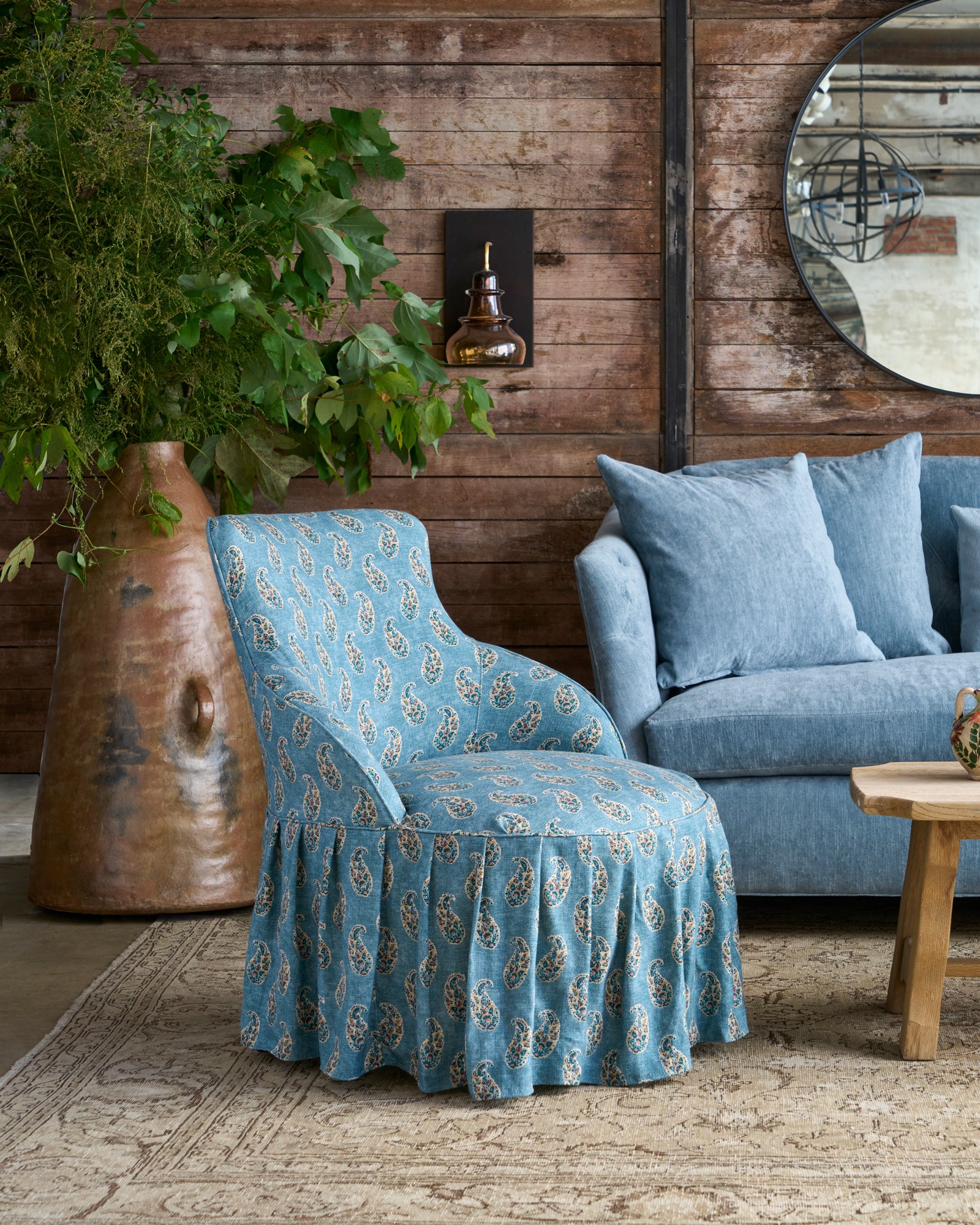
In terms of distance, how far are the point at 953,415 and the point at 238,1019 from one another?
7.99 ft

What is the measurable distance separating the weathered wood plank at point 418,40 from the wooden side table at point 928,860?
7.47 ft

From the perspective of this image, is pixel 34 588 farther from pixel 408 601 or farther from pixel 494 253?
pixel 408 601

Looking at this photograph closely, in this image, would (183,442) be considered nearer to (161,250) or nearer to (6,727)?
(161,250)

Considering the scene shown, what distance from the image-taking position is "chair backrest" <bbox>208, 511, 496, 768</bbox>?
1.93m

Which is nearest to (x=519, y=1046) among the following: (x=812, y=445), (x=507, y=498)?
(x=507, y=498)

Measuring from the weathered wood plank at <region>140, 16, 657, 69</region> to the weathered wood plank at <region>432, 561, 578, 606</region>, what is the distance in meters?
1.35

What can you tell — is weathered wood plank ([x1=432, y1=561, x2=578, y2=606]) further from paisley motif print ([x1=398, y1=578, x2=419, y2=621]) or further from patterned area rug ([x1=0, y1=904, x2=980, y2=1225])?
patterned area rug ([x1=0, y1=904, x2=980, y2=1225])

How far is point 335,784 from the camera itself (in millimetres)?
1806

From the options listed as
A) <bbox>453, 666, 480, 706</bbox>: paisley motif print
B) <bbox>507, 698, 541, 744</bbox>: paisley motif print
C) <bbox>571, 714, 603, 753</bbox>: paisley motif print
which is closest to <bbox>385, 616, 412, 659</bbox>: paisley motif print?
<bbox>453, 666, 480, 706</bbox>: paisley motif print

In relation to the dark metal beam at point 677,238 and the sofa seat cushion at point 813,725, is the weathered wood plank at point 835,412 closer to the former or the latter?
the dark metal beam at point 677,238

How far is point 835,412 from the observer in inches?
134

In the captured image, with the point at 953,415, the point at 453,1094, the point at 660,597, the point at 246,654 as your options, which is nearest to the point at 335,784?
the point at 246,654

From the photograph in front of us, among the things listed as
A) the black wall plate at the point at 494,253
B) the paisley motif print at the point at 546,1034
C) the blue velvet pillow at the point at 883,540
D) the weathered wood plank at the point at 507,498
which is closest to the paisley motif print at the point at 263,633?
the paisley motif print at the point at 546,1034

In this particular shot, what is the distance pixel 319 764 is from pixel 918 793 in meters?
0.85
